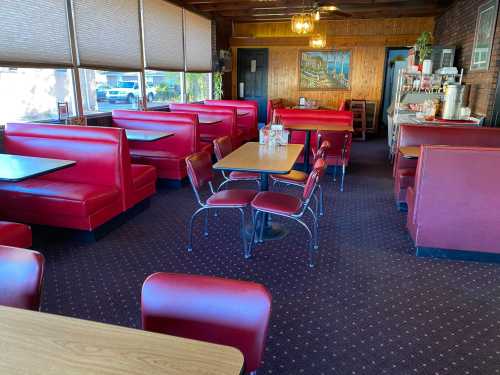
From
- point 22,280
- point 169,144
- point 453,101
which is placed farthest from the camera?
point 453,101

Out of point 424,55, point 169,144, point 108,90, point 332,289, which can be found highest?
point 424,55

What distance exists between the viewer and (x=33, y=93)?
4699mm

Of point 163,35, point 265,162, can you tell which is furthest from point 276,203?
point 163,35

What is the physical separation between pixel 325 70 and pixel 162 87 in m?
4.95

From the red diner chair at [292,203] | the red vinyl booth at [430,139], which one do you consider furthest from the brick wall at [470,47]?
the red diner chair at [292,203]

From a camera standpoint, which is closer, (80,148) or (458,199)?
(458,199)

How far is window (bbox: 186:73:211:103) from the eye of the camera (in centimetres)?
873

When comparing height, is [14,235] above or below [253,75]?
below

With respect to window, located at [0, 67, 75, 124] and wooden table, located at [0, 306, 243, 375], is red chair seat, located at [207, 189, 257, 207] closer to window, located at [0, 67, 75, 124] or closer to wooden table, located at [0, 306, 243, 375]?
wooden table, located at [0, 306, 243, 375]

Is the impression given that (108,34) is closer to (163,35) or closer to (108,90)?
(108,90)

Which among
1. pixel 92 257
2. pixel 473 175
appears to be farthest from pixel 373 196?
pixel 92 257

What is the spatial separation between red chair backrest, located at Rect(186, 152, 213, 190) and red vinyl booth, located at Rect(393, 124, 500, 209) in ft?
7.46

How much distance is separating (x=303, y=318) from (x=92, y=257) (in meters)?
1.88

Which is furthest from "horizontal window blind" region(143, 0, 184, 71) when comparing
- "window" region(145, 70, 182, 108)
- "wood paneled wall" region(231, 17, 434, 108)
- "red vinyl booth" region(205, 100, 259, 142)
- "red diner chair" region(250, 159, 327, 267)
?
"red diner chair" region(250, 159, 327, 267)
